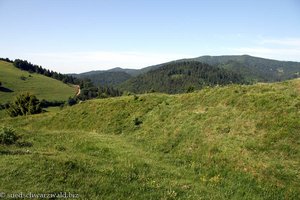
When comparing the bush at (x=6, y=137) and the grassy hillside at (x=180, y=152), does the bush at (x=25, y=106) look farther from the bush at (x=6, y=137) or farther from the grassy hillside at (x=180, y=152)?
the bush at (x=6, y=137)

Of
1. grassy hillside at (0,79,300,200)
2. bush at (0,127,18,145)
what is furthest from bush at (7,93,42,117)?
bush at (0,127,18,145)

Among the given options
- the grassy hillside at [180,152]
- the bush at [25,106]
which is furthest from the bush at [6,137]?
the bush at [25,106]

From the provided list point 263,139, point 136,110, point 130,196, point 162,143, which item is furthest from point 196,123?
point 130,196

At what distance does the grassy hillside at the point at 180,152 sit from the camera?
11859mm

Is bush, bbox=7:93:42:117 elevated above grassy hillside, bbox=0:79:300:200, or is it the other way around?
grassy hillside, bbox=0:79:300:200

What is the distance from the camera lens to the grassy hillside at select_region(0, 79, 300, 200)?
11.9 metres

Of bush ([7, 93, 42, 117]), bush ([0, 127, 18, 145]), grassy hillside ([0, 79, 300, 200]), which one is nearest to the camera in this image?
grassy hillside ([0, 79, 300, 200])

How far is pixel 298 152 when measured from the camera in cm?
1659

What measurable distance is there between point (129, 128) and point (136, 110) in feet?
14.0

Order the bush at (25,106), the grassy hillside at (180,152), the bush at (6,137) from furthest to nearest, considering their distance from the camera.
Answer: the bush at (25,106) → the bush at (6,137) → the grassy hillside at (180,152)

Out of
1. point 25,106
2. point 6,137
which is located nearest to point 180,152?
point 6,137

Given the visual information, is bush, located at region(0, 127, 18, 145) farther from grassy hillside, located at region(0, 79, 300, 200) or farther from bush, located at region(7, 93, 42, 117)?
bush, located at region(7, 93, 42, 117)

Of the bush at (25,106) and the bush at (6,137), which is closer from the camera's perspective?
the bush at (6,137)

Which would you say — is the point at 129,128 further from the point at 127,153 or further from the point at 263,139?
the point at 263,139
